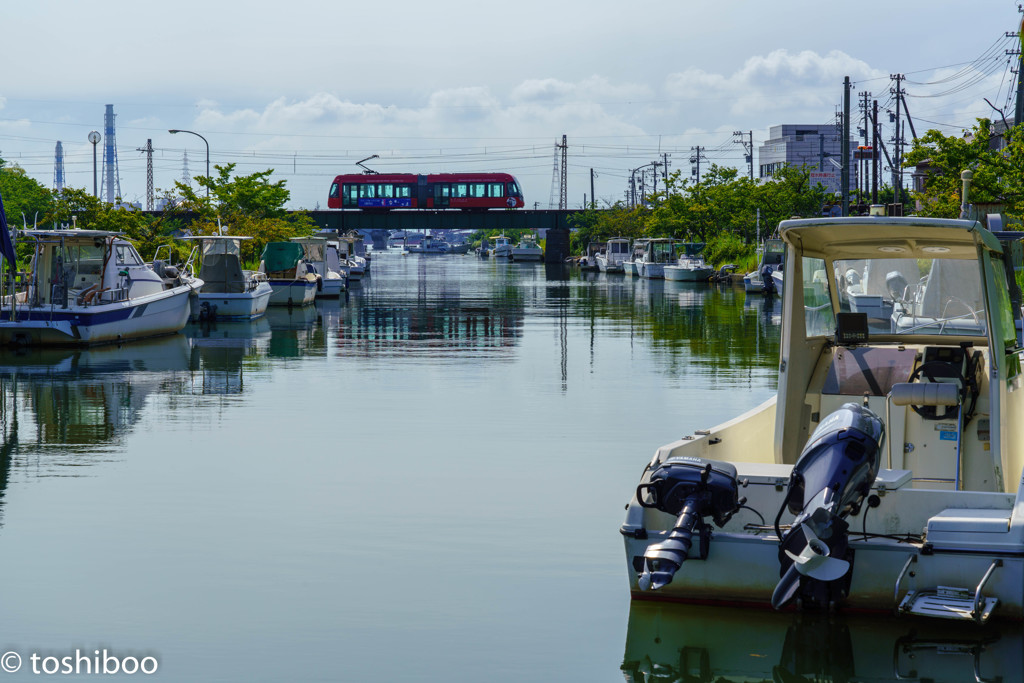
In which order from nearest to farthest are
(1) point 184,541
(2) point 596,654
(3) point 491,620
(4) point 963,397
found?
(2) point 596,654
(3) point 491,620
(4) point 963,397
(1) point 184,541

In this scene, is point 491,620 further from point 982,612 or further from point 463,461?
point 463,461

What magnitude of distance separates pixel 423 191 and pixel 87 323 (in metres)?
66.8

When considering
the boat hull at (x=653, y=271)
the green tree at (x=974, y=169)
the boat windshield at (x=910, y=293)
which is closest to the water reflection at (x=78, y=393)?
the boat windshield at (x=910, y=293)

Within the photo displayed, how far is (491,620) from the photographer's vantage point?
26.1 feet

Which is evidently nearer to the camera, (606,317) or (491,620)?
(491,620)

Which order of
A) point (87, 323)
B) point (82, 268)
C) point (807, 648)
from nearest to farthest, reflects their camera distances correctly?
point (807, 648)
point (87, 323)
point (82, 268)

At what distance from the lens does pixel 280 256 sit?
4203 cm

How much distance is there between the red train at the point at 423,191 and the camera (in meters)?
92.1

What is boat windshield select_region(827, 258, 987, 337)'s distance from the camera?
984 centimetres

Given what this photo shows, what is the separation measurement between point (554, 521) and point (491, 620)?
2733mm

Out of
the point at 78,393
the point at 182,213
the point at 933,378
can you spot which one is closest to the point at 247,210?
the point at 182,213

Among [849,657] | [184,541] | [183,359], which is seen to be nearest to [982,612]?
[849,657]

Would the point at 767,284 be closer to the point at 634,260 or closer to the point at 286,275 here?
the point at 286,275

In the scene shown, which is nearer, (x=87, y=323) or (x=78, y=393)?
(x=78, y=393)
